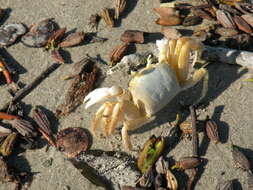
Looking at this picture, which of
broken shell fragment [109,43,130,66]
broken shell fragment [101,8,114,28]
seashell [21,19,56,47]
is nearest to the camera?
broken shell fragment [109,43,130,66]

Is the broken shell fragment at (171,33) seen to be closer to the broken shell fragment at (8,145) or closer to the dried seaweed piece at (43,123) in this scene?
the dried seaweed piece at (43,123)

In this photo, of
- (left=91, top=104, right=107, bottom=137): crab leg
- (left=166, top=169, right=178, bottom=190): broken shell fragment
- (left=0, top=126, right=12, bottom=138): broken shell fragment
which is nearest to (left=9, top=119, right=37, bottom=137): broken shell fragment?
(left=0, top=126, right=12, bottom=138): broken shell fragment

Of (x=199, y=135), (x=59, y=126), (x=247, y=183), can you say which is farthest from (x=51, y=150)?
(x=247, y=183)

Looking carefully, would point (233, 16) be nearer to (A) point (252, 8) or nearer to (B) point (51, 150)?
(A) point (252, 8)

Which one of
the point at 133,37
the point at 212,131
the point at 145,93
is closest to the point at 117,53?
the point at 133,37

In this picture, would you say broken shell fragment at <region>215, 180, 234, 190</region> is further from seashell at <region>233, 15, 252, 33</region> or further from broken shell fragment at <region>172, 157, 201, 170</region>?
seashell at <region>233, 15, 252, 33</region>

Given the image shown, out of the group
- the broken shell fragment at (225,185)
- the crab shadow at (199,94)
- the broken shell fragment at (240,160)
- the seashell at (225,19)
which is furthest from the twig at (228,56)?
the broken shell fragment at (225,185)
